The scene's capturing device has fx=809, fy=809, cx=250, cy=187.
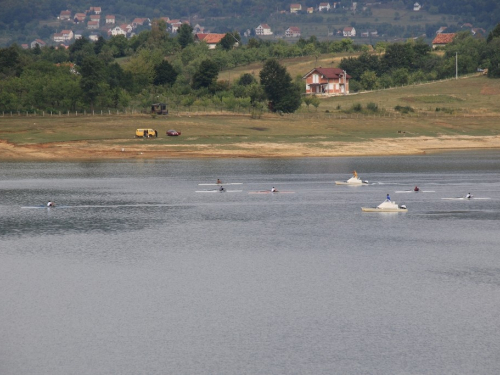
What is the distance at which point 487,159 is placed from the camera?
136875 mm

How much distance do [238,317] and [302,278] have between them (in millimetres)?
10034

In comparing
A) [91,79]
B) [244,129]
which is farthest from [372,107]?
[91,79]

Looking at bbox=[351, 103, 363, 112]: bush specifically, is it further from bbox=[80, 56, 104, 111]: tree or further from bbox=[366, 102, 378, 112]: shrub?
bbox=[80, 56, 104, 111]: tree

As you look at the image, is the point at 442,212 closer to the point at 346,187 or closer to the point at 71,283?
the point at 346,187

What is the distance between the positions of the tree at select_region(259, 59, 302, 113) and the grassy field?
12.2 ft

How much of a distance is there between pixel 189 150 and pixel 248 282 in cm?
8527

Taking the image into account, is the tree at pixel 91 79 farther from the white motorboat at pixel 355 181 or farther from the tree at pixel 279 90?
the white motorboat at pixel 355 181

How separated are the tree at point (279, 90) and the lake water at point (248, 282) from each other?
270 ft

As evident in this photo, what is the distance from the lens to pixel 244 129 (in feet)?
514

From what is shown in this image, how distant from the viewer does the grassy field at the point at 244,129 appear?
141 meters

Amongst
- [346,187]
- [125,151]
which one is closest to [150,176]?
[125,151]

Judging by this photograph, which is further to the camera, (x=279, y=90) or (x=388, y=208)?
(x=279, y=90)

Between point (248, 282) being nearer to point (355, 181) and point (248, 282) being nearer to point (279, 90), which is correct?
point (355, 181)

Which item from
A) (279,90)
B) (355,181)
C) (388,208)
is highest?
(279,90)
